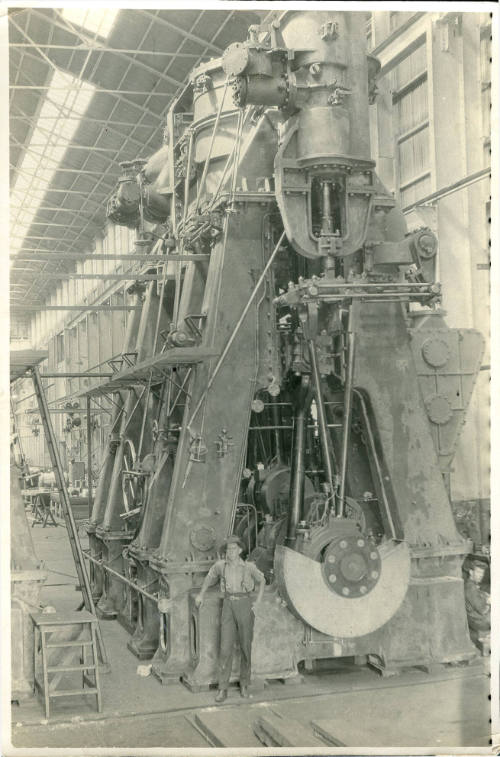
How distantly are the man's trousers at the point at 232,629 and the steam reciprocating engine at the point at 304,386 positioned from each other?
266 millimetres

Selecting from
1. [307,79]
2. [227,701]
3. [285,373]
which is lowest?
[227,701]

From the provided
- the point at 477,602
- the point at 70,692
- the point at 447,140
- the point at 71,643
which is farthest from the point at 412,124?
the point at 70,692

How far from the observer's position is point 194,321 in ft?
35.7

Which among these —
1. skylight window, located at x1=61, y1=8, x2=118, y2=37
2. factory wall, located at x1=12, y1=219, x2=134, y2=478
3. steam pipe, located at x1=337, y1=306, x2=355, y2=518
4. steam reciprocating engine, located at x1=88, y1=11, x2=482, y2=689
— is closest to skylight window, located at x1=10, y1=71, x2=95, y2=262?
skylight window, located at x1=61, y1=8, x2=118, y2=37

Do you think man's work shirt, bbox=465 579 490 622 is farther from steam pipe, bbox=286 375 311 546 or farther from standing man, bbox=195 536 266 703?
standing man, bbox=195 536 266 703

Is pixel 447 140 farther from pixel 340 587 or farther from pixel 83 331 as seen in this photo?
pixel 340 587

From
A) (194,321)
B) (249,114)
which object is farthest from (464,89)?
(194,321)

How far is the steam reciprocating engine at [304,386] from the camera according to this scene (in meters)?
9.20

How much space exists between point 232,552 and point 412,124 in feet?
31.9

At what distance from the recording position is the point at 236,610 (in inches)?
347

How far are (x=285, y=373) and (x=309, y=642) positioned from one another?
3.09 meters

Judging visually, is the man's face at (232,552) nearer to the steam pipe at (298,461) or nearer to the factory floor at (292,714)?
the steam pipe at (298,461)

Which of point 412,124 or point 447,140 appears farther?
point 412,124
